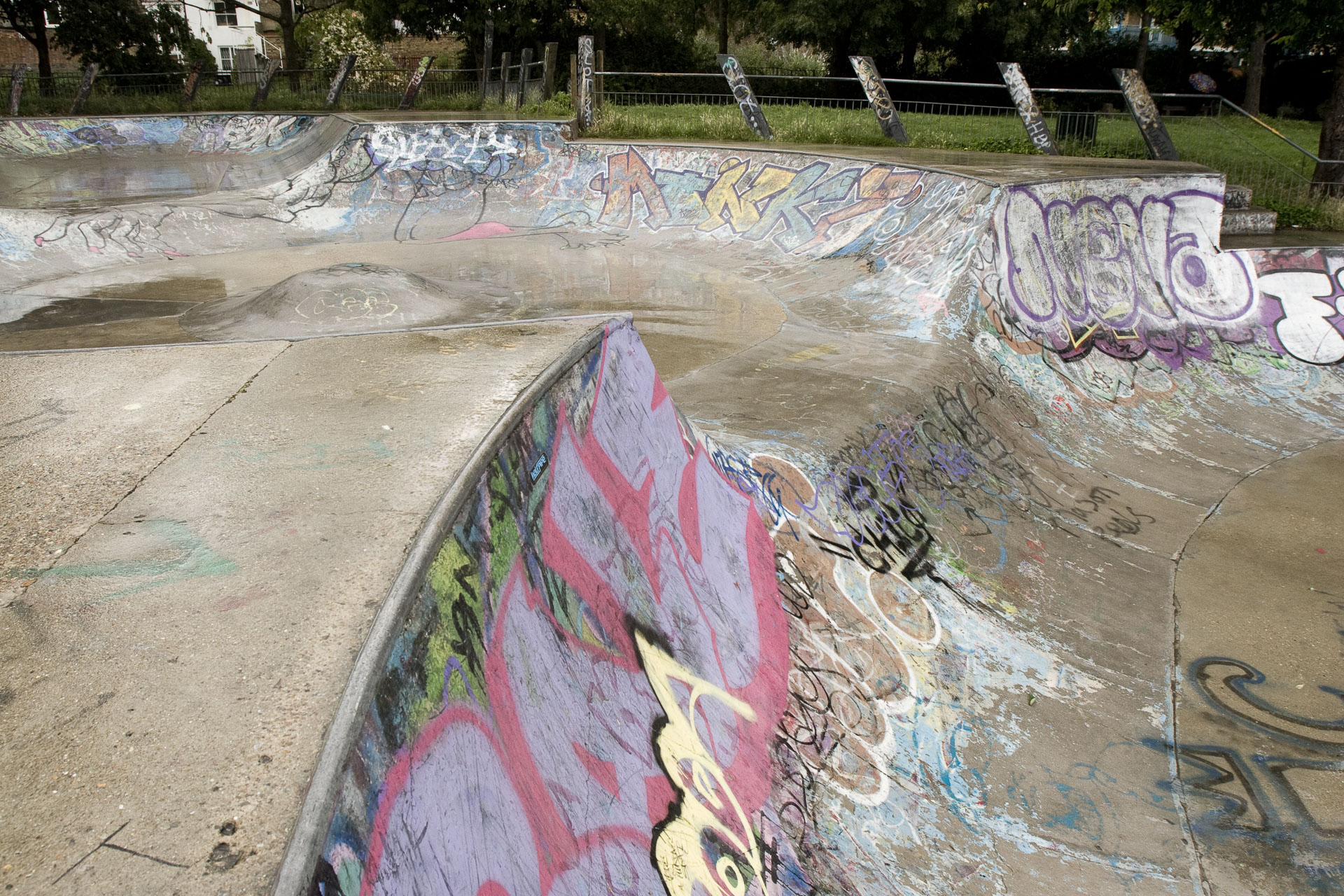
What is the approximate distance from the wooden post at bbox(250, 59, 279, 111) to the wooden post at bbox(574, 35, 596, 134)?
31.6ft

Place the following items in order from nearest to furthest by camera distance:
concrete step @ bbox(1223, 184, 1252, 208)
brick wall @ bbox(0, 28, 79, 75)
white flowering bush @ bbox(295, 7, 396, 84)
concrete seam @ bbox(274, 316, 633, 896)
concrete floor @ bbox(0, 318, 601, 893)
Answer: concrete seam @ bbox(274, 316, 633, 896)
concrete floor @ bbox(0, 318, 601, 893)
concrete step @ bbox(1223, 184, 1252, 208)
white flowering bush @ bbox(295, 7, 396, 84)
brick wall @ bbox(0, 28, 79, 75)

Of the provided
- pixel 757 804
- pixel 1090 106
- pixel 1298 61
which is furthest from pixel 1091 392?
pixel 1298 61

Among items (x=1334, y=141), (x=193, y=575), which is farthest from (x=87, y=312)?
(x=1334, y=141)

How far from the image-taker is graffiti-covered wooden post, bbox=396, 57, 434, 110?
19.7 meters

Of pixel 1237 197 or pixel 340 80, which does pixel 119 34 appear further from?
pixel 1237 197

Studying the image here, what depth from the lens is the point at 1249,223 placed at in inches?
446

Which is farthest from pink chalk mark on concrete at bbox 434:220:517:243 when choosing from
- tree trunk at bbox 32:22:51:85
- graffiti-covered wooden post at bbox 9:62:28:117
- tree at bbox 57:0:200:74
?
tree at bbox 57:0:200:74

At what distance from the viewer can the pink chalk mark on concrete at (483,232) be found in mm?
12992

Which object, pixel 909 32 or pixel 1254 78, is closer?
pixel 1254 78

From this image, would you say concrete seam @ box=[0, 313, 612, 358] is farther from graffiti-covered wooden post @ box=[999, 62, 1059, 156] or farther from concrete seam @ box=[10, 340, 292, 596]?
graffiti-covered wooden post @ box=[999, 62, 1059, 156]

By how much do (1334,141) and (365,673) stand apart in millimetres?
15665

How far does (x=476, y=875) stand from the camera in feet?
6.44

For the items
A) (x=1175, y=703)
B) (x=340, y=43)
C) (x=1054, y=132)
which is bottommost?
(x=1175, y=703)

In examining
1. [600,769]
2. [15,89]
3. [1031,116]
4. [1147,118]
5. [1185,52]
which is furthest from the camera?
[1185,52]
